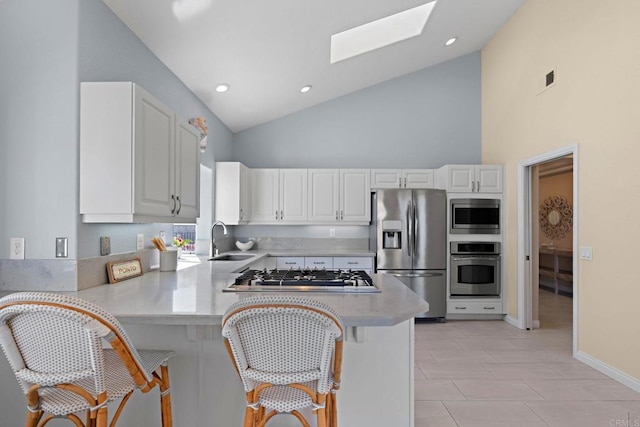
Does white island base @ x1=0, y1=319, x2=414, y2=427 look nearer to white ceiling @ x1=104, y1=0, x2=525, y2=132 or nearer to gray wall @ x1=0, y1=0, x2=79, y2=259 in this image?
gray wall @ x1=0, y1=0, x2=79, y2=259

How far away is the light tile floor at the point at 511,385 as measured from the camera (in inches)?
101

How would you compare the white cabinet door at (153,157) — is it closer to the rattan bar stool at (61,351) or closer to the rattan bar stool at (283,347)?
the rattan bar stool at (61,351)

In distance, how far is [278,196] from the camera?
17.7 feet

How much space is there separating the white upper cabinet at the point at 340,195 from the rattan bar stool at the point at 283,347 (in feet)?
12.7

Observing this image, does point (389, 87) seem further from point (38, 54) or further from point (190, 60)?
point (38, 54)

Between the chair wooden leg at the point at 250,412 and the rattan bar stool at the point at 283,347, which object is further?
the chair wooden leg at the point at 250,412

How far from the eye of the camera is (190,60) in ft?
11.0

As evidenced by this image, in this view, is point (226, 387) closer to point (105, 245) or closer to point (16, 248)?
point (105, 245)

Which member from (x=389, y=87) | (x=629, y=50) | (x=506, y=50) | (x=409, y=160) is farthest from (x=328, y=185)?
(x=629, y=50)

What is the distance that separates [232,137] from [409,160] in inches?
101

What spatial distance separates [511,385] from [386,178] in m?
2.94

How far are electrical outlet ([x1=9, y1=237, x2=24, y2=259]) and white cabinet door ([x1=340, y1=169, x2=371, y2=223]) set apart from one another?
370cm

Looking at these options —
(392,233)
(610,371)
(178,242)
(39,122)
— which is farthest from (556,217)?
(39,122)

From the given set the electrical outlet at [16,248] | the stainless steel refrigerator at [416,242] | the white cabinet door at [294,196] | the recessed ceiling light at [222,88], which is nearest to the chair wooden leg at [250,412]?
the electrical outlet at [16,248]
